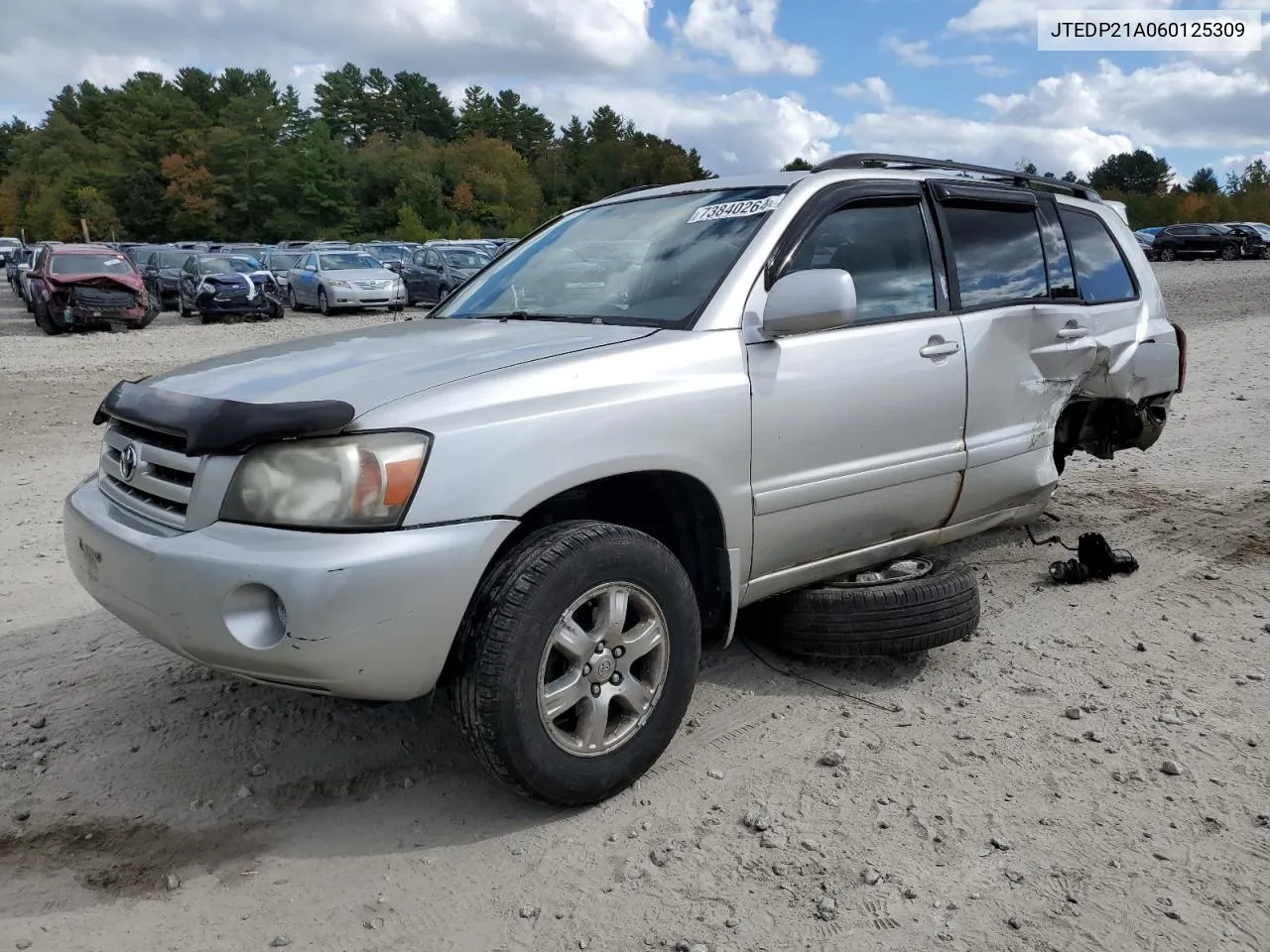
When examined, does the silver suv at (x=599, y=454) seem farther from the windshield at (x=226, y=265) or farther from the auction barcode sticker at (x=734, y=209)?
the windshield at (x=226, y=265)

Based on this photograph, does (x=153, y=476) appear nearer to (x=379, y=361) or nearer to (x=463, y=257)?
(x=379, y=361)

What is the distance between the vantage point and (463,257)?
26.9 m

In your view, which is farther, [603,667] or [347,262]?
[347,262]

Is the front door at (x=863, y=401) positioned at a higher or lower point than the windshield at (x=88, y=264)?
lower

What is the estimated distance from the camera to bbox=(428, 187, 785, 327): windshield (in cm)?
353

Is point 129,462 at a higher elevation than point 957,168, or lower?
lower

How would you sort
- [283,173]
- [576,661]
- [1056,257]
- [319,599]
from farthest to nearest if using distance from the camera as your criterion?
1. [283,173]
2. [1056,257]
3. [576,661]
4. [319,599]

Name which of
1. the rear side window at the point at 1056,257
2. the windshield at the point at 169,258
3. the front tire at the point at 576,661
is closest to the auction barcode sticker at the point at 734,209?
the front tire at the point at 576,661

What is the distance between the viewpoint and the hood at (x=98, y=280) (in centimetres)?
1850

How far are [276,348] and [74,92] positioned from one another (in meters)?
143

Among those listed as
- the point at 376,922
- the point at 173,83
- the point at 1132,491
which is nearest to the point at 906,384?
the point at 376,922

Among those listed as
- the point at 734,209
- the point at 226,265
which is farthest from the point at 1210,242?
the point at 734,209

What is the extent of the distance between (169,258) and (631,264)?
25.3 metres

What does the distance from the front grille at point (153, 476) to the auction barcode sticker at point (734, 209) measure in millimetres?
1951
